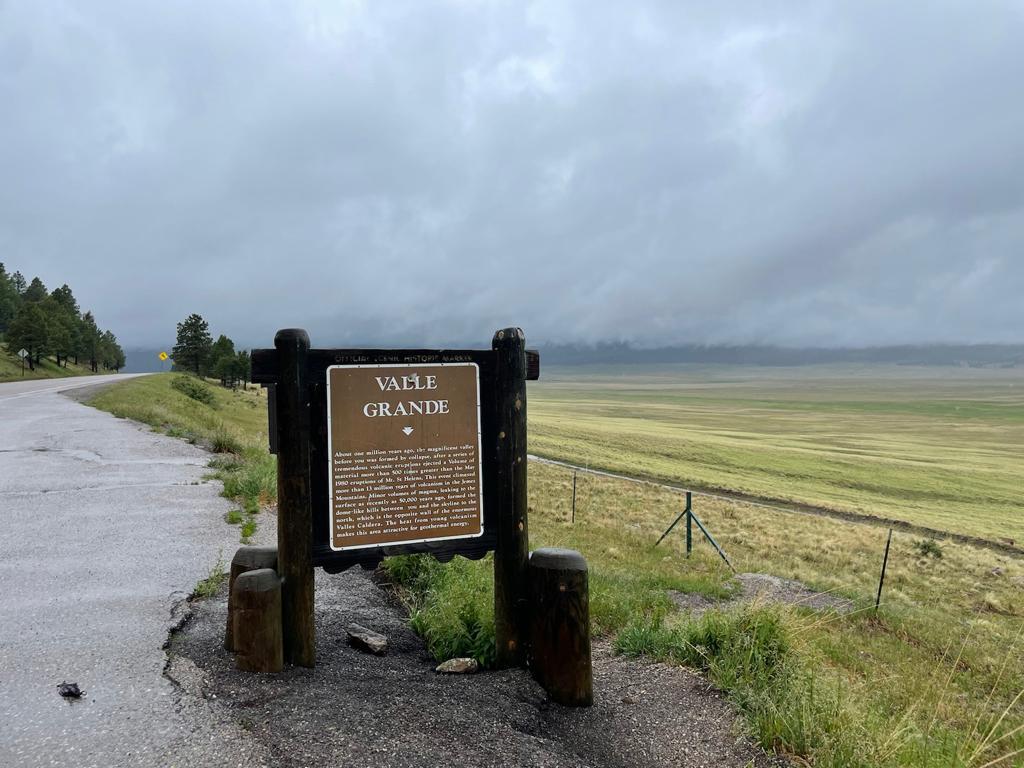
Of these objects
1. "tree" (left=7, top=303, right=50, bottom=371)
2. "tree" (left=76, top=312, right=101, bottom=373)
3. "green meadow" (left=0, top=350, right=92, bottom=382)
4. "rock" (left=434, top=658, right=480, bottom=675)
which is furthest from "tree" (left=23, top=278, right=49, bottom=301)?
"rock" (left=434, top=658, right=480, bottom=675)

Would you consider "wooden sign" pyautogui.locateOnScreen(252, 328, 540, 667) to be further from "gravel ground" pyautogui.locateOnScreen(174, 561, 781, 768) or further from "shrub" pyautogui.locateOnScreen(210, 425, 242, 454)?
"shrub" pyautogui.locateOnScreen(210, 425, 242, 454)

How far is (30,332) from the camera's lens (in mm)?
61750

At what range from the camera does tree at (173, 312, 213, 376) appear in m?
83.9

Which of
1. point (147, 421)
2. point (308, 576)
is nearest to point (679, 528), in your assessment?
point (147, 421)

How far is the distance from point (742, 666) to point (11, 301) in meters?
104

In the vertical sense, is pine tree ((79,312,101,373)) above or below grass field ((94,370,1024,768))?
above

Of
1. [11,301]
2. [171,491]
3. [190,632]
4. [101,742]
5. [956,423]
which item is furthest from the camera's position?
[956,423]

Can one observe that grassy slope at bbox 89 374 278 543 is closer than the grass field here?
No

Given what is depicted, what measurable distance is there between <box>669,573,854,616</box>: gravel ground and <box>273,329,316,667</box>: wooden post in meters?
5.86

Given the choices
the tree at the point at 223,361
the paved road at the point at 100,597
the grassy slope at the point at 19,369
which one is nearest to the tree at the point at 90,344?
the grassy slope at the point at 19,369

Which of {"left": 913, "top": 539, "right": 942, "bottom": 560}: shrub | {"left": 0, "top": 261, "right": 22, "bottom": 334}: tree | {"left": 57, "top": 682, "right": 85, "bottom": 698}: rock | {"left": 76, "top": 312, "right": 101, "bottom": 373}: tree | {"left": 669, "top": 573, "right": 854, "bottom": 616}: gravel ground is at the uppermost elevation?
{"left": 0, "top": 261, "right": 22, "bottom": 334}: tree

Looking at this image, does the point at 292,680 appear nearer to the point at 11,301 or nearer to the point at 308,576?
the point at 308,576

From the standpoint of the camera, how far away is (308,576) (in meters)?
4.26

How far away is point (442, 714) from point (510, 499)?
141cm
